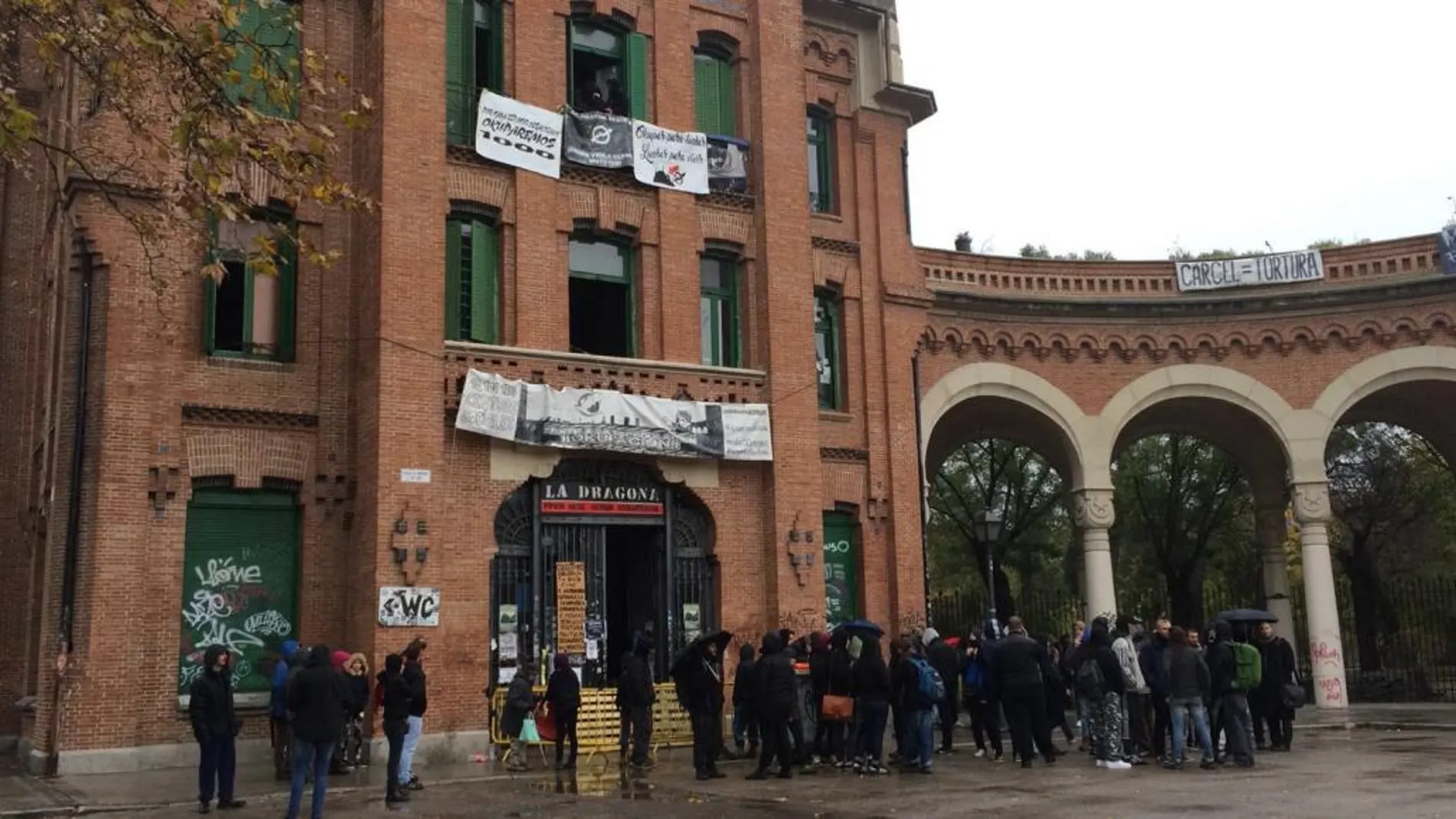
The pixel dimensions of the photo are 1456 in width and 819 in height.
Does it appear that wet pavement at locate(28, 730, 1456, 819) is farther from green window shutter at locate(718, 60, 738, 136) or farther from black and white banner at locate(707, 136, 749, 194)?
green window shutter at locate(718, 60, 738, 136)

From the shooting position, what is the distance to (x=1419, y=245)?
27188 mm

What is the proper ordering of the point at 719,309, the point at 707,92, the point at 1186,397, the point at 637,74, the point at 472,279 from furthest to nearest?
the point at 1186,397, the point at 707,92, the point at 719,309, the point at 637,74, the point at 472,279

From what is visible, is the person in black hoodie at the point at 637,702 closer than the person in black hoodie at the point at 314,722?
No

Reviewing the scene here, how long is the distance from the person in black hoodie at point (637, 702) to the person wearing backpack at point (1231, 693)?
686 centimetres

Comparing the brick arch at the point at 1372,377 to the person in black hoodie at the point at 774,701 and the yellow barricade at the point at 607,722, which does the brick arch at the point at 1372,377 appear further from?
the person in black hoodie at the point at 774,701

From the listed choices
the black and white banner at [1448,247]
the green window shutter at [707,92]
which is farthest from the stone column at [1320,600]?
the green window shutter at [707,92]

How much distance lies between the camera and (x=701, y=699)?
15.4 metres

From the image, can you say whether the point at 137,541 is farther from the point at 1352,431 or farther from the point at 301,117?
the point at 1352,431

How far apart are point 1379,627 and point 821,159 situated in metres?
24.7

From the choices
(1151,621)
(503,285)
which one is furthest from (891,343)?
(1151,621)

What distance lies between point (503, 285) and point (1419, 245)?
63.1 feet

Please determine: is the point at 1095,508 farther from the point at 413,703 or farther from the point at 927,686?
the point at 413,703

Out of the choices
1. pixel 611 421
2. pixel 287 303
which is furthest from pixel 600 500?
pixel 287 303

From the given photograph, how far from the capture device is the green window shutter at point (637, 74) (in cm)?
2152
